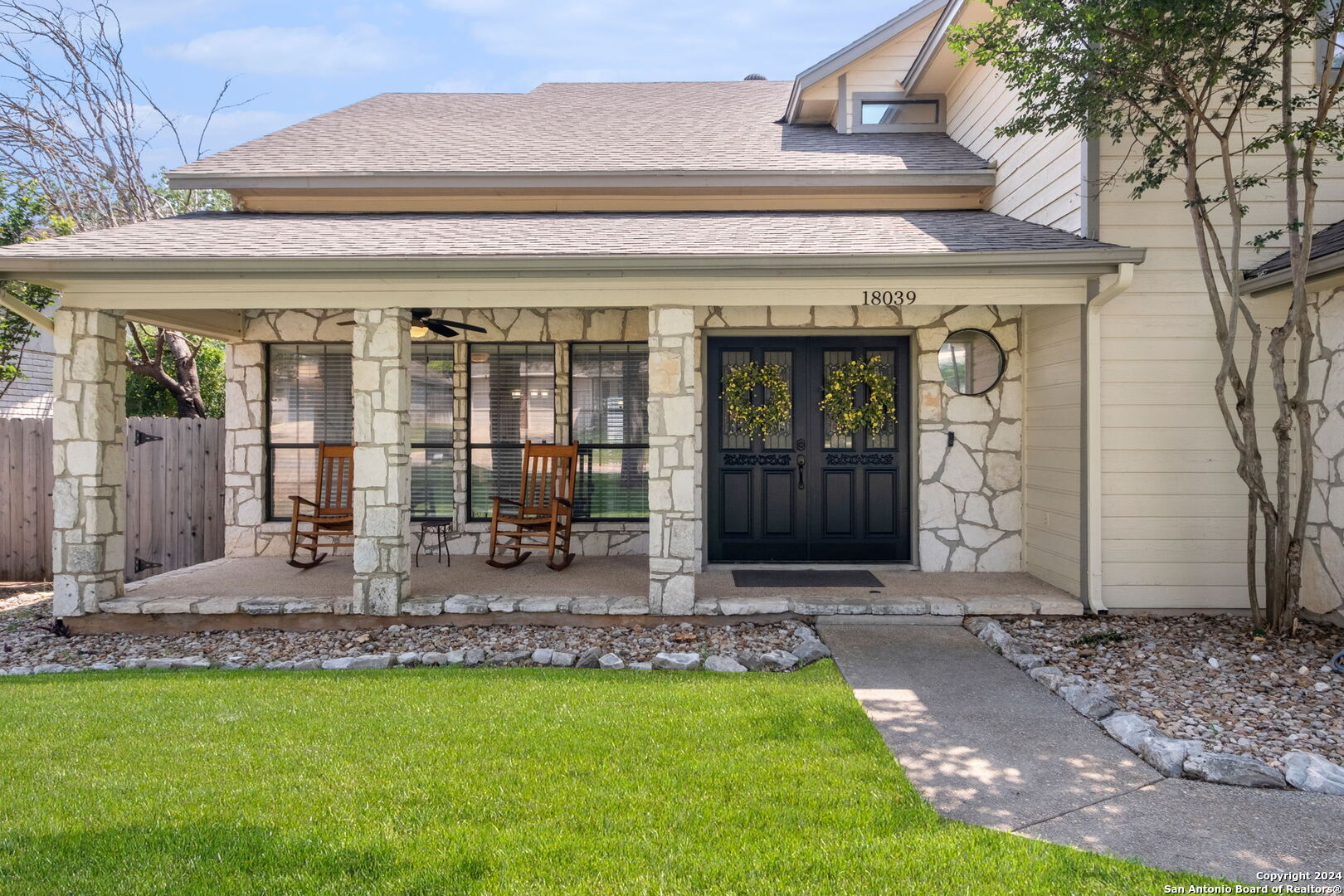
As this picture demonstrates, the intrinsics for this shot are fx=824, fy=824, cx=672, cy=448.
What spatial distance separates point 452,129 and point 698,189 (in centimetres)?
313

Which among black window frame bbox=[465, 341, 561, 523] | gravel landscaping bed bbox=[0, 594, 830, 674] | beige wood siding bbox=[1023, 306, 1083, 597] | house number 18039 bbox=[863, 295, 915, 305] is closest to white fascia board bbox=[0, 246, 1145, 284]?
house number 18039 bbox=[863, 295, 915, 305]

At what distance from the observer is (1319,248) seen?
213 inches

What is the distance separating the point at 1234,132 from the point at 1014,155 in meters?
1.69

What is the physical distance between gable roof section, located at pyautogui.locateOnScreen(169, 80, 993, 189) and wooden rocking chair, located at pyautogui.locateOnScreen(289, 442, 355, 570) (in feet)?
8.46

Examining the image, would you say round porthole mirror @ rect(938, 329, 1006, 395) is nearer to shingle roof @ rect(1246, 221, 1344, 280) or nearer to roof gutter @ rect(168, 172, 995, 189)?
roof gutter @ rect(168, 172, 995, 189)

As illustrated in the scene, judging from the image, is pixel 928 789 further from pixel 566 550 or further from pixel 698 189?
pixel 698 189

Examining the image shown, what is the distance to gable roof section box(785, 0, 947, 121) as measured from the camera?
831 cm

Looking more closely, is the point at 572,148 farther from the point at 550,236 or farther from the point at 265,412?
the point at 265,412

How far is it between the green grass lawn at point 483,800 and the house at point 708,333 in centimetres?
201

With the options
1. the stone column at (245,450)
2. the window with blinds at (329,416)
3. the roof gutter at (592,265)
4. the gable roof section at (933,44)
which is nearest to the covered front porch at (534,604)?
the stone column at (245,450)

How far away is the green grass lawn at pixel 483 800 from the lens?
2430 mm

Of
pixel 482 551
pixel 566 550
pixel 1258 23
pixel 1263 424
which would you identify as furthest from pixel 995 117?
pixel 482 551

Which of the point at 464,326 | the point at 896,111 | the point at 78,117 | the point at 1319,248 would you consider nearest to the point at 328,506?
the point at 464,326

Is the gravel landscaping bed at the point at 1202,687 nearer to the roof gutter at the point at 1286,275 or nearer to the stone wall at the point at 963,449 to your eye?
the stone wall at the point at 963,449
